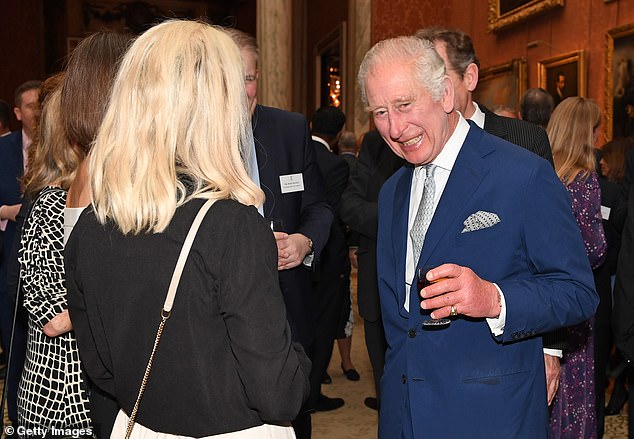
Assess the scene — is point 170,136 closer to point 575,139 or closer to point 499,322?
point 499,322

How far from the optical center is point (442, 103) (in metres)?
2.06

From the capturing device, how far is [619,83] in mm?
6531

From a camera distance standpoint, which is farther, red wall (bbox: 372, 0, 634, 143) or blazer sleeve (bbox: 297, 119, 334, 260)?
red wall (bbox: 372, 0, 634, 143)

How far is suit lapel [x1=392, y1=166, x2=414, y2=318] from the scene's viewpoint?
2102mm

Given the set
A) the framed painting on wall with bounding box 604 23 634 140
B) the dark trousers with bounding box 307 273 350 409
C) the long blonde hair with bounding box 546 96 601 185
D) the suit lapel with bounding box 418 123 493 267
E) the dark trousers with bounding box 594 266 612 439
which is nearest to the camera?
the suit lapel with bounding box 418 123 493 267

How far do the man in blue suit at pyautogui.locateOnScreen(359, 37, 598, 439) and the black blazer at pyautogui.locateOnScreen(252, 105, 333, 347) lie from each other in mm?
900

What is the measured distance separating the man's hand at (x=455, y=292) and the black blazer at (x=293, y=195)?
3.98ft

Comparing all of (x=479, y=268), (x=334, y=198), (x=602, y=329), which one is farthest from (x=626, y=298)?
(x=334, y=198)

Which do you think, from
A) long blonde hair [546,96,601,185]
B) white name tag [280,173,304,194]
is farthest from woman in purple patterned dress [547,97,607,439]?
white name tag [280,173,304,194]

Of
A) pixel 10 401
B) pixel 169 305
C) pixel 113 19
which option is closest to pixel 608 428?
pixel 10 401

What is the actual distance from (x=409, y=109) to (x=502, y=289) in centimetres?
58

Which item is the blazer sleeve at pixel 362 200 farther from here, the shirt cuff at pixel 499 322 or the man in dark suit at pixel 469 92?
the shirt cuff at pixel 499 322

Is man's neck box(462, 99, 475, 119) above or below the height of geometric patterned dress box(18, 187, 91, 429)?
above

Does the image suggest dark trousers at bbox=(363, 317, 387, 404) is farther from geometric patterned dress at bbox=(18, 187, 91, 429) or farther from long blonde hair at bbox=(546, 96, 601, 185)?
geometric patterned dress at bbox=(18, 187, 91, 429)
